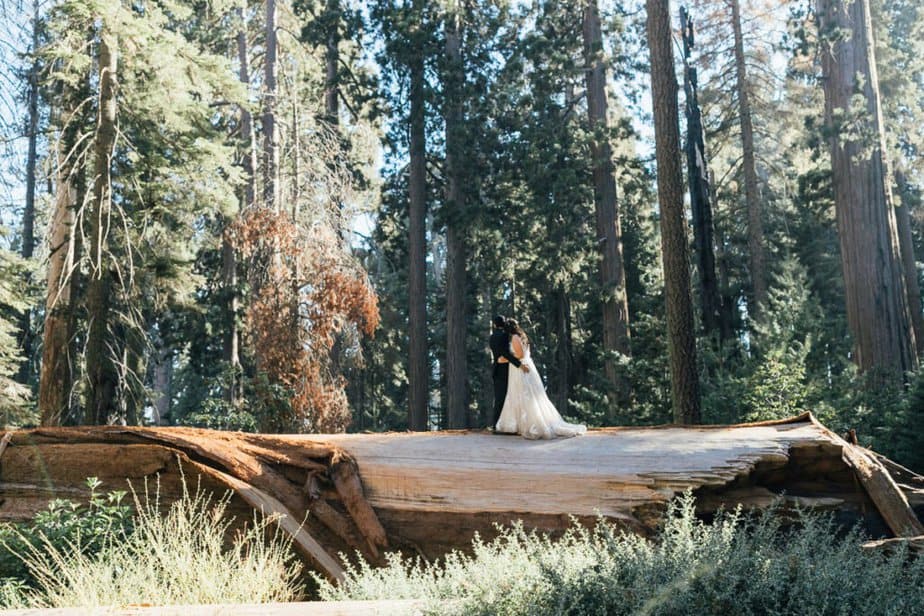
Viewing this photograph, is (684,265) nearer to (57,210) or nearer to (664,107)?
(664,107)

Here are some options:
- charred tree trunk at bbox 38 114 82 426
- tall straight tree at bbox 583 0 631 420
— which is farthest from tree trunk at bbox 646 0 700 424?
charred tree trunk at bbox 38 114 82 426

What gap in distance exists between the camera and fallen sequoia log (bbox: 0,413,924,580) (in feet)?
27.4

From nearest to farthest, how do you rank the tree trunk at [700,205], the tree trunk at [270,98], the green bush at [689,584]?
the green bush at [689,584] < the tree trunk at [270,98] < the tree trunk at [700,205]

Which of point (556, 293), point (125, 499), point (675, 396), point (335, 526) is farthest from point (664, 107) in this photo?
point (556, 293)

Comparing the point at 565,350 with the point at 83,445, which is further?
the point at 565,350

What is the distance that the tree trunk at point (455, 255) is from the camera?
914 inches

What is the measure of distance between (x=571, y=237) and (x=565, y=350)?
8571mm

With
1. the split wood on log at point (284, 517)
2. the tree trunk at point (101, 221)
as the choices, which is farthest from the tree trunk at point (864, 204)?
the tree trunk at point (101, 221)

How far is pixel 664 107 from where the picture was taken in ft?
40.9

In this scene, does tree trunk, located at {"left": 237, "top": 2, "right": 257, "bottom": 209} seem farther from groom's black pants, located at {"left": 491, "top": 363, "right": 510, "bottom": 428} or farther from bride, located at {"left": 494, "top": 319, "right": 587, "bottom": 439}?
bride, located at {"left": 494, "top": 319, "right": 587, "bottom": 439}

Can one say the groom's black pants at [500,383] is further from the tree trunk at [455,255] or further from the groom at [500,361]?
the tree trunk at [455,255]

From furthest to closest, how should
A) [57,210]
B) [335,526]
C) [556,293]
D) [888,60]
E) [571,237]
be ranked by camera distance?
[556,293], [888,60], [571,237], [57,210], [335,526]

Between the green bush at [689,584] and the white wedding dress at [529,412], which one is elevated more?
the white wedding dress at [529,412]

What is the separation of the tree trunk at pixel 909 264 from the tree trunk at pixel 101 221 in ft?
63.3
